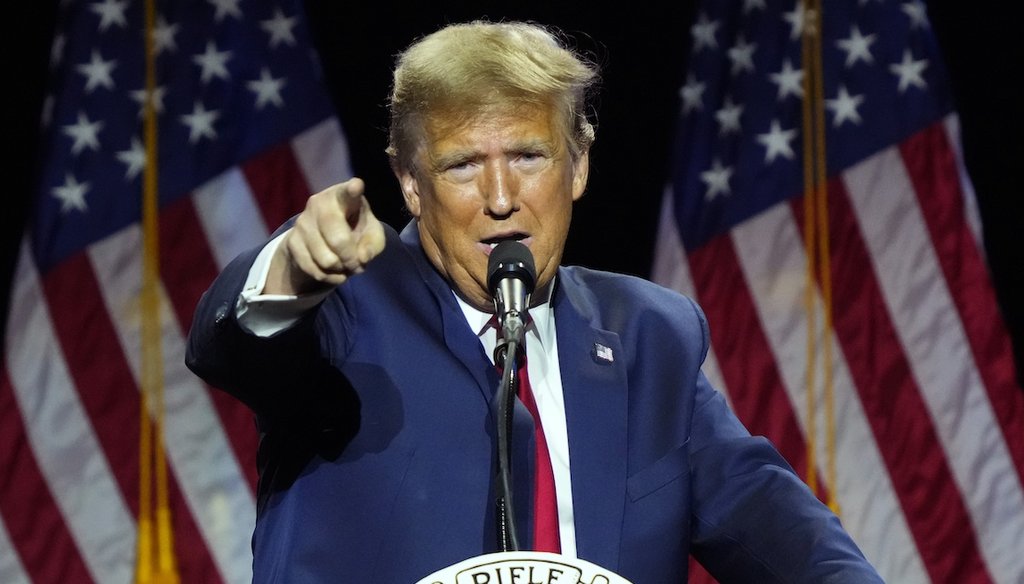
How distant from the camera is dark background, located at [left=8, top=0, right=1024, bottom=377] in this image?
374 centimetres

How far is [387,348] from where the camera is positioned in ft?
4.88

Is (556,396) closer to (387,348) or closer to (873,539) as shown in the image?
(387,348)

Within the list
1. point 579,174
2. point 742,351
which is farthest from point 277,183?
point 579,174

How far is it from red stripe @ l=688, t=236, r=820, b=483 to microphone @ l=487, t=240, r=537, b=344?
2.57 meters

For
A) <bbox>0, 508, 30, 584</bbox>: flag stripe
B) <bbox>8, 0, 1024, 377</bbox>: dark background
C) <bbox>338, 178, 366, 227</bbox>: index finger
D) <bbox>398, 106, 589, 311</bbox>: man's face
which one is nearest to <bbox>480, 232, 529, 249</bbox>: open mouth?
<bbox>398, 106, 589, 311</bbox>: man's face

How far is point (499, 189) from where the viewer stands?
1.49 m

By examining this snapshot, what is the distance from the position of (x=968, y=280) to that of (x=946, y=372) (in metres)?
0.28

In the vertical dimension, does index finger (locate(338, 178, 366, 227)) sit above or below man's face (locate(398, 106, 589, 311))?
above

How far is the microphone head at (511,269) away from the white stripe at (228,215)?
100 inches

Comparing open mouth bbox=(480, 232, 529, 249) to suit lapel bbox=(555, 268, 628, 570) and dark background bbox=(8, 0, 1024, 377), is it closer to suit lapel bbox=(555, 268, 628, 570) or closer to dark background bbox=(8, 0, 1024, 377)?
suit lapel bbox=(555, 268, 628, 570)

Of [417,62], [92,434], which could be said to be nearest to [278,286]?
[417,62]

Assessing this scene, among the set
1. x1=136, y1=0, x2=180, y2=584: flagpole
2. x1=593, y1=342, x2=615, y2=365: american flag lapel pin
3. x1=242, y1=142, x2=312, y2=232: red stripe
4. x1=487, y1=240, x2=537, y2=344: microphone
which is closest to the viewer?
x1=487, y1=240, x2=537, y2=344: microphone

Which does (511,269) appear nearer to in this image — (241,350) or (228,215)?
(241,350)

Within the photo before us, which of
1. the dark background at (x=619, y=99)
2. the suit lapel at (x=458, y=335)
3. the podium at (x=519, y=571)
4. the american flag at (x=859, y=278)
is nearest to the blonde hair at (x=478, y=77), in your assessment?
the suit lapel at (x=458, y=335)
